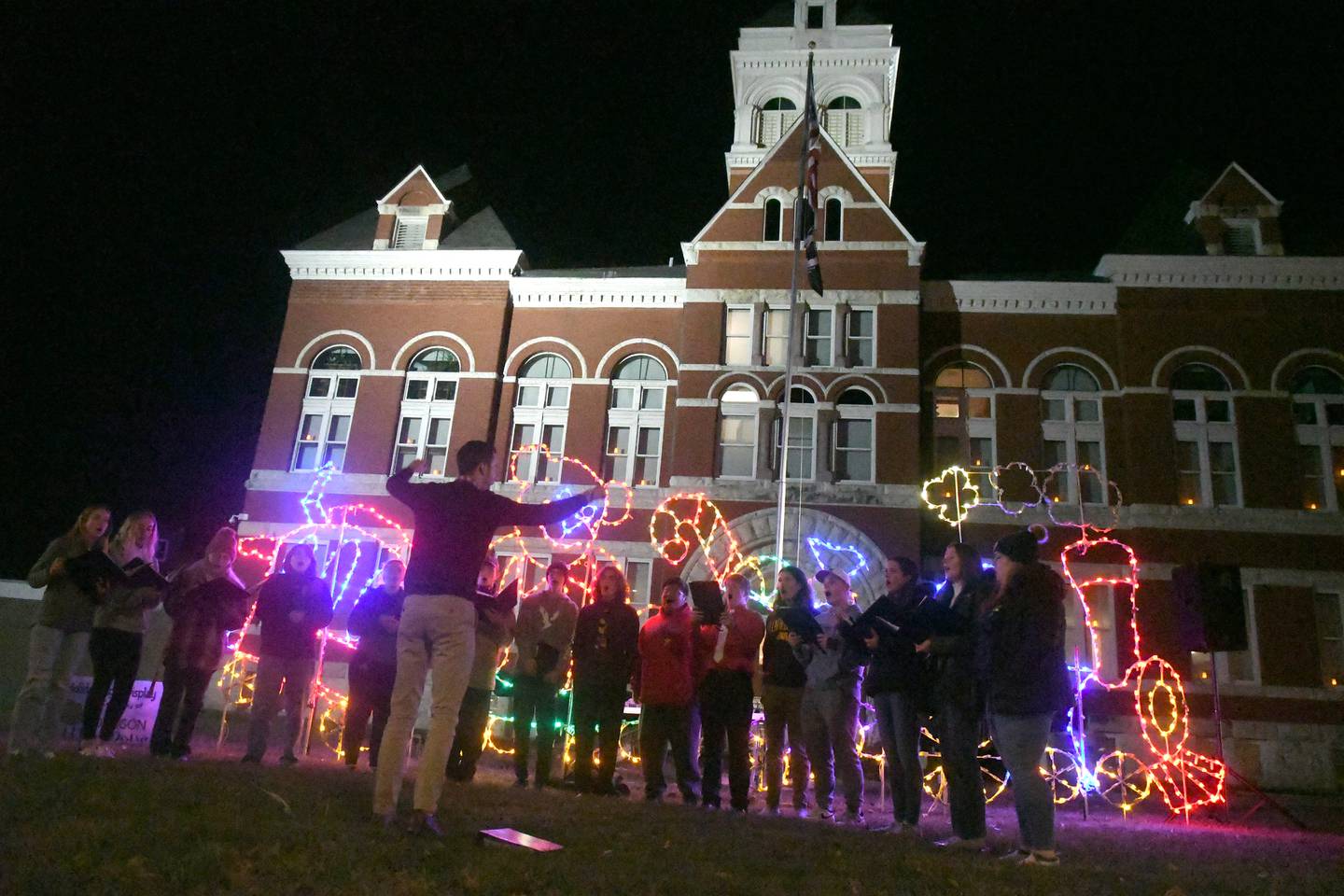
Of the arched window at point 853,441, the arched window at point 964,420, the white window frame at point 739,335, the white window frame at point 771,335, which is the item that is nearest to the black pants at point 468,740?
the arched window at point 853,441

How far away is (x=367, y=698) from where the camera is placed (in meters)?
8.88

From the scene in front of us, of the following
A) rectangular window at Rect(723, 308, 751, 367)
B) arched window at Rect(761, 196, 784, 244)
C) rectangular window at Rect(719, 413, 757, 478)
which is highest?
arched window at Rect(761, 196, 784, 244)

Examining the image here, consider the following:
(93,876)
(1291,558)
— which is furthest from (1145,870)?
(1291,558)

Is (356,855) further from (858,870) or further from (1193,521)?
(1193,521)

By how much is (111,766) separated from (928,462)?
16.8 metres

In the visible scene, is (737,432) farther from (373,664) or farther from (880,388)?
(373,664)

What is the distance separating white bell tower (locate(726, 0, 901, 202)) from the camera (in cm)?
2419

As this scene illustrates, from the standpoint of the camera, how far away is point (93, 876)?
336 centimetres

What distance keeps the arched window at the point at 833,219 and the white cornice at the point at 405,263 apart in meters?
7.52

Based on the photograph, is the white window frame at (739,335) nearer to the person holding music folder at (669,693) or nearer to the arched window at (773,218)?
the arched window at (773,218)

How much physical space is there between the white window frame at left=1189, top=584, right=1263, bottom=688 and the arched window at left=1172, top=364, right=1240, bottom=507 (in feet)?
6.91

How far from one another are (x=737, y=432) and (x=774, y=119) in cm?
1094

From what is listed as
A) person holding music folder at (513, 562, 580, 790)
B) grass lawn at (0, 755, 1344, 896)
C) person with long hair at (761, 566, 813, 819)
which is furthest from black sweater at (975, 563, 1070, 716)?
person holding music folder at (513, 562, 580, 790)

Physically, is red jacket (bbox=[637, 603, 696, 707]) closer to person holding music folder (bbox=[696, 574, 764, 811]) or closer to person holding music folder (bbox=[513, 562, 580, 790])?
person holding music folder (bbox=[696, 574, 764, 811])
